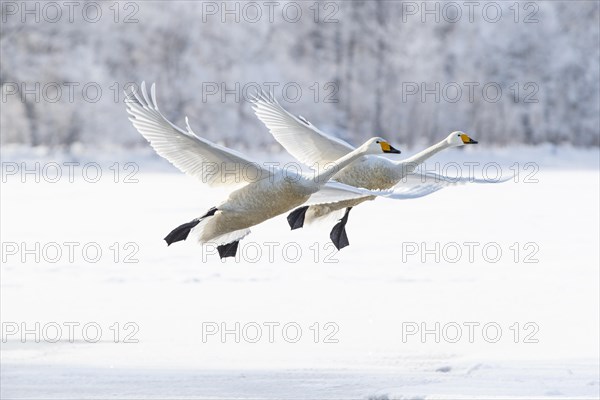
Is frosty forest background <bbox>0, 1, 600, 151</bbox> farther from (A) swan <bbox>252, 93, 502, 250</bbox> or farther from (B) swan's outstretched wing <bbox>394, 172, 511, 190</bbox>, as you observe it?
(B) swan's outstretched wing <bbox>394, 172, 511, 190</bbox>

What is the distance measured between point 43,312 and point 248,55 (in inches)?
805

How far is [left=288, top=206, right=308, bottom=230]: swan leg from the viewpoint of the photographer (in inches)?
183

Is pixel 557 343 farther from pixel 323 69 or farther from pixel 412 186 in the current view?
pixel 323 69

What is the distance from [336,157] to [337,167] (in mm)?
800

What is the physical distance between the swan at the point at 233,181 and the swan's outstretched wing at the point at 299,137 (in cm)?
55

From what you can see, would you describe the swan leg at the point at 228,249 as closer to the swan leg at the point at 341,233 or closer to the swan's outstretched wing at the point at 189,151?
the swan's outstretched wing at the point at 189,151

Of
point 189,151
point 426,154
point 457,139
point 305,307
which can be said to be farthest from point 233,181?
point 305,307

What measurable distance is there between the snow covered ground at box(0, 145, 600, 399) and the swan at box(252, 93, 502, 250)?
15 cm

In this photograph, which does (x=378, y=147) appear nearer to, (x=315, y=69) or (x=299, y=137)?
(x=299, y=137)

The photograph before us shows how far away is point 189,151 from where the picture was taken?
14.6 ft

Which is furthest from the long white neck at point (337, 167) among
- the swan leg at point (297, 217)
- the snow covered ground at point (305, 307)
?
the snow covered ground at point (305, 307)

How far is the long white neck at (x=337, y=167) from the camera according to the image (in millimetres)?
4117

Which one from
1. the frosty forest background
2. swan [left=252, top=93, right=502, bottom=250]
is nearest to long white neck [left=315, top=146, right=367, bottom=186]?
swan [left=252, top=93, right=502, bottom=250]

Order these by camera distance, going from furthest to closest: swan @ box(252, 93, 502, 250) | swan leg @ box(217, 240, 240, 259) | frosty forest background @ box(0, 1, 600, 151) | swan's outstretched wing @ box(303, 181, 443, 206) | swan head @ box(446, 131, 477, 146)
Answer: frosty forest background @ box(0, 1, 600, 151), swan head @ box(446, 131, 477, 146), swan @ box(252, 93, 502, 250), swan leg @ box(217, 240, 240, 259), swan's outstretched wing @ box(303, 181, 443, 206)
